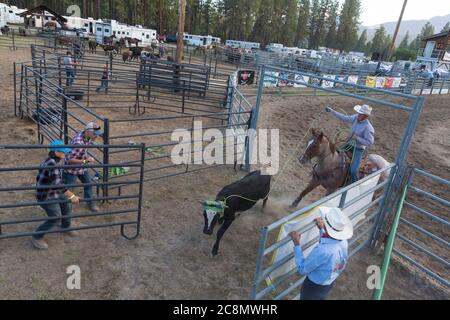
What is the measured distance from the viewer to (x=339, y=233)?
9.93ft

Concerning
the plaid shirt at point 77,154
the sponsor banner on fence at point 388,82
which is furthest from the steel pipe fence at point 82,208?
the sponsor banner on fence at point 388,82

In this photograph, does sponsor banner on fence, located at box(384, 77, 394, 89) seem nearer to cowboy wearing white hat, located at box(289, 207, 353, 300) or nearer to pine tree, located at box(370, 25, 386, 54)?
cowboy wearing white hat, located at box(289, 207, 353, 300)

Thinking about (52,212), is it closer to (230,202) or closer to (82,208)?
(82,208)

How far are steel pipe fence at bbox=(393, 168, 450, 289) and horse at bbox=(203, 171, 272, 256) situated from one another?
224cm

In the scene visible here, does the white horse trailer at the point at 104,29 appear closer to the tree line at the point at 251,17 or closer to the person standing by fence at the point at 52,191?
the tree line at the point at 251,17

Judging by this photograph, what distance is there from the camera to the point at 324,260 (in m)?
3.06

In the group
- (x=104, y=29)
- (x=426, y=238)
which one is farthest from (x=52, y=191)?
(x=104, y=29)

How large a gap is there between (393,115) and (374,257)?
13.1m

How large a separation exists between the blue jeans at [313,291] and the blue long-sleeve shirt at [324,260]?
0.39ft

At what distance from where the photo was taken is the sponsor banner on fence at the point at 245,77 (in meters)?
19.7

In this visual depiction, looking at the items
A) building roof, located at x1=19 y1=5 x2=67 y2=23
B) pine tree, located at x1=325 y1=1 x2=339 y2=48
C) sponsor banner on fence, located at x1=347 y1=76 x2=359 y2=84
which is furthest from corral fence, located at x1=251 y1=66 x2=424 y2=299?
pine tree, located at x1=325 y1=1 x2=339 y2=48

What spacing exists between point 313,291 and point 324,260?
0.49 meters
